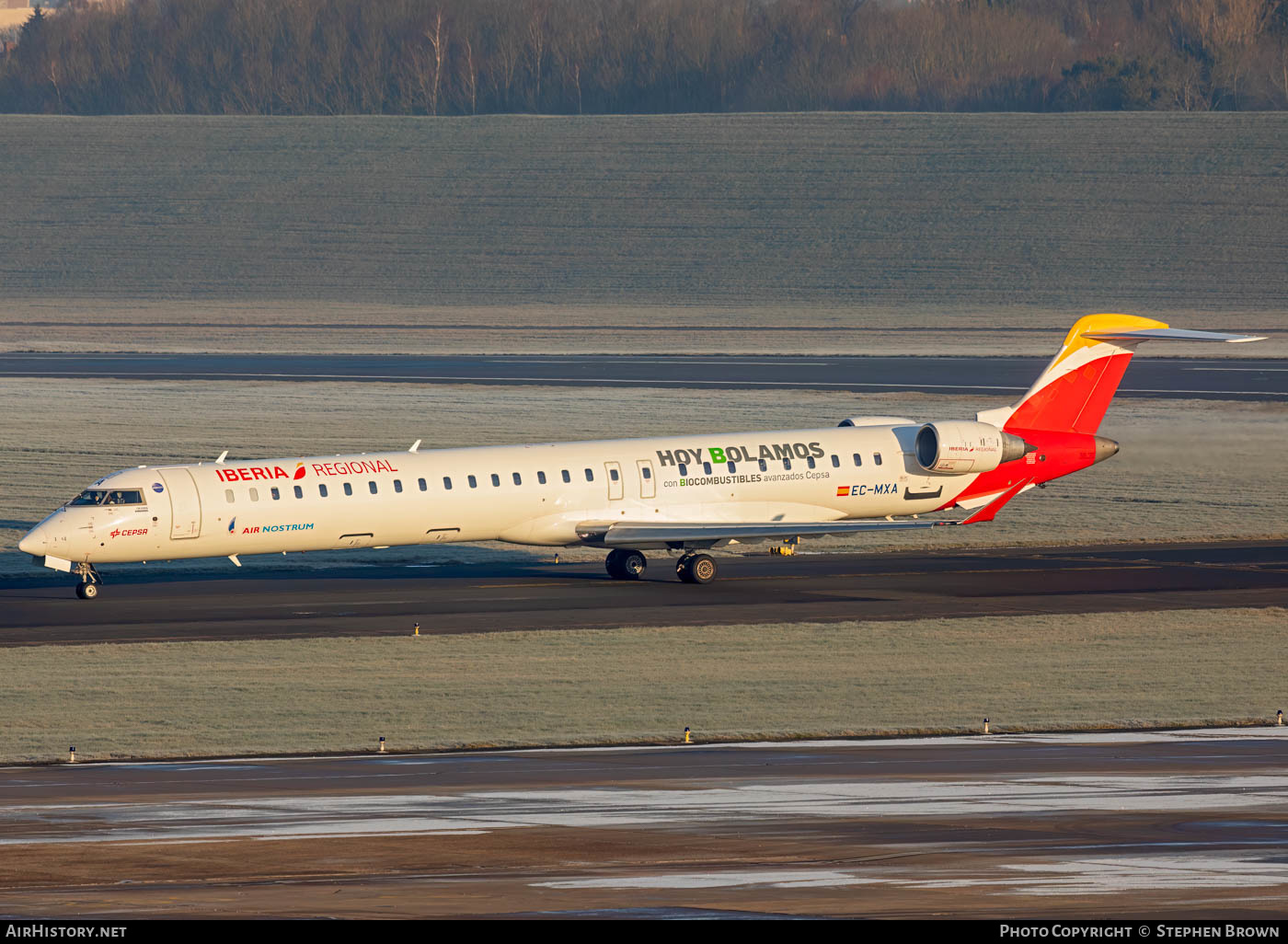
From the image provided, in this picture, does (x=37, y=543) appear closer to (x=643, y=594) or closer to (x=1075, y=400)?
(x=643, y=594)

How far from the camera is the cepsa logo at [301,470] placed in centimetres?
3853

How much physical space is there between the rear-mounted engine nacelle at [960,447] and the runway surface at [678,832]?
58.0 feet

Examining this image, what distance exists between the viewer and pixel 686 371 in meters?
83.4

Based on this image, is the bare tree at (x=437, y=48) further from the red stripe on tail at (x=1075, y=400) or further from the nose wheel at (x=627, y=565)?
the nose wheel at (x=627, y=565)

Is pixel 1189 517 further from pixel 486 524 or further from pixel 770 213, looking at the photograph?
pixel 770 213

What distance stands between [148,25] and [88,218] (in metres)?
46.4

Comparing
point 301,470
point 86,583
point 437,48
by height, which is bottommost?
point 86,583

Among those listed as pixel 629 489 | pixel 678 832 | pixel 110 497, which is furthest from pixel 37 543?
pixel 678 832

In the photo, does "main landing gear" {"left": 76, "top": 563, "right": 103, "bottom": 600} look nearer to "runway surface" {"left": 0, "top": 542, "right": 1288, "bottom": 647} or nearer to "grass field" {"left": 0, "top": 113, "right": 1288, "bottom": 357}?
"runway surface" {"left": 0, "top": 542, "right": 1288, "bottom": 647}

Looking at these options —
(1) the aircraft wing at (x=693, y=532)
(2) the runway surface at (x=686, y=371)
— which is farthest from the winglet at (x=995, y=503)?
(2) the runway surface at (x=686, y=371)

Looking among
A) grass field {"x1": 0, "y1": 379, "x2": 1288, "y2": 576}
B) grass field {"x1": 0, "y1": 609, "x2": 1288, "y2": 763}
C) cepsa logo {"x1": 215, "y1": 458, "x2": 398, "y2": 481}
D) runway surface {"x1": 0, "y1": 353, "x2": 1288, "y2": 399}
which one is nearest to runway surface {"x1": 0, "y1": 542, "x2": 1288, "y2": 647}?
grass field {"x1": 0, "y1": 609, "x2": 1288, "y2": 763}

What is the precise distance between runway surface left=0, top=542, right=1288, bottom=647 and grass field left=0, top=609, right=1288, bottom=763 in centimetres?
146

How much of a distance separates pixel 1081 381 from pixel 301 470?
58.2 ft
